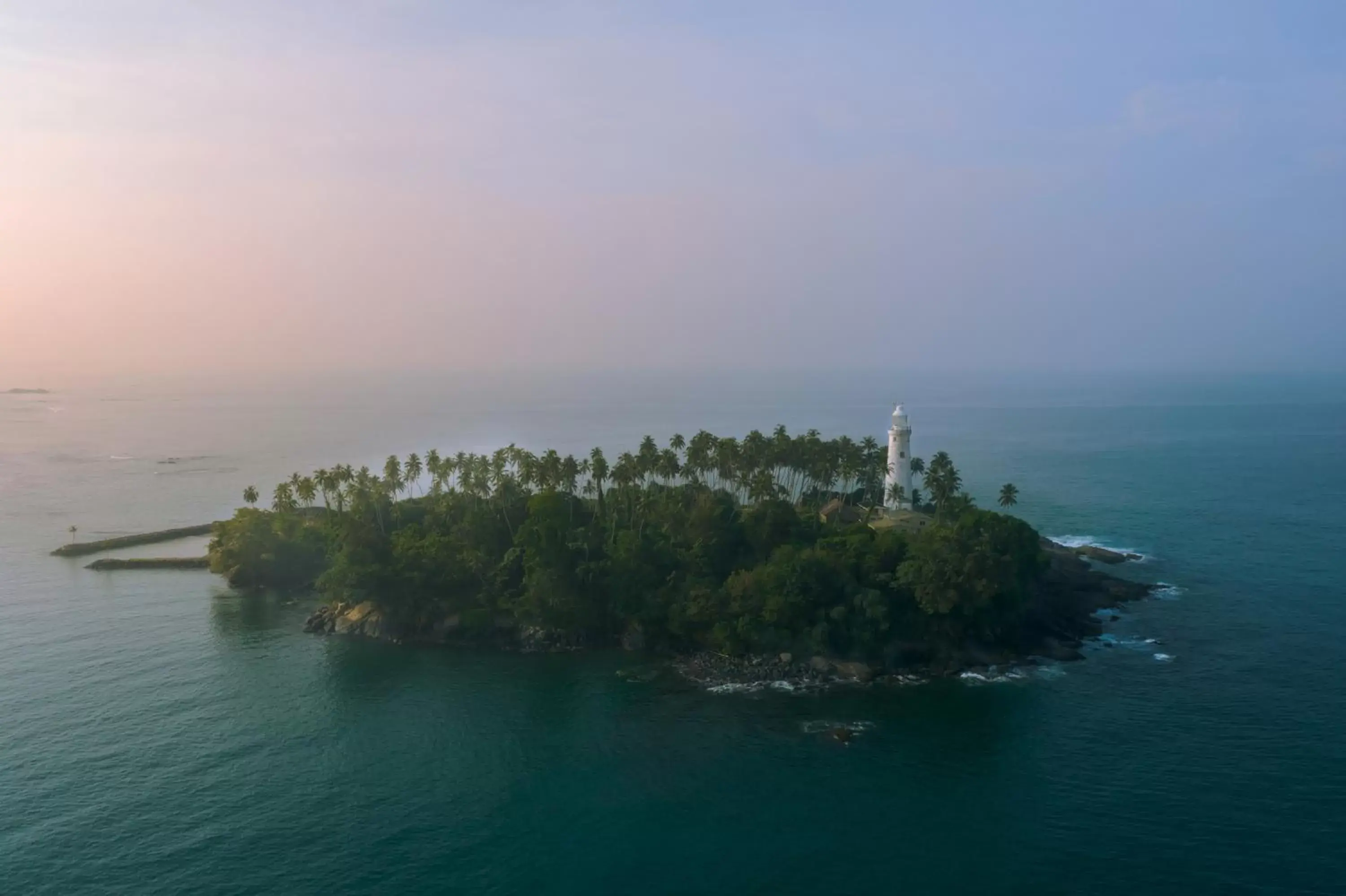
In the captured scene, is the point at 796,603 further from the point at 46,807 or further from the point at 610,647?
the point at 46,807

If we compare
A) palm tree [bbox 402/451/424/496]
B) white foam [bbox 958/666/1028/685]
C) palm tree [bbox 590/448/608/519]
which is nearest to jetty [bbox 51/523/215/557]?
palm tree [bbox 402/451/424/496]

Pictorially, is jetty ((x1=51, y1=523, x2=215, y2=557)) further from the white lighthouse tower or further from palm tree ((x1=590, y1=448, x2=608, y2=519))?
the white lighthouse tower

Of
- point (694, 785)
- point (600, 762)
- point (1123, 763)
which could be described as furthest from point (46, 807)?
point (1123, 763)

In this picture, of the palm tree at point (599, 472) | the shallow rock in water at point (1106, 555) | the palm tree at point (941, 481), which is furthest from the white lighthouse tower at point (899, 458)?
the palm tree at point (599, 472)

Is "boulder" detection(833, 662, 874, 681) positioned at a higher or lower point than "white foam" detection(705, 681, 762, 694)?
higher

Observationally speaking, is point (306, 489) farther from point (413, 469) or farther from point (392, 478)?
point (413, 469)

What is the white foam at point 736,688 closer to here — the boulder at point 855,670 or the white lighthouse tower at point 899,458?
the boulder at point 855,670
